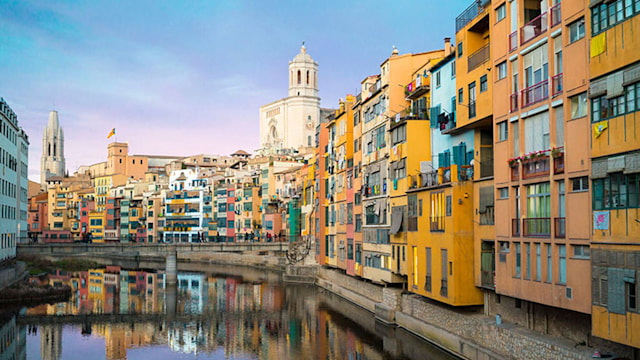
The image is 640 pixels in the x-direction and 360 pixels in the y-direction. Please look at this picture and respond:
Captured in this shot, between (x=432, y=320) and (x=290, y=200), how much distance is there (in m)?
59.0

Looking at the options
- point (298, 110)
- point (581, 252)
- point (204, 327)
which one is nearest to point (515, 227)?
point (581, 252)

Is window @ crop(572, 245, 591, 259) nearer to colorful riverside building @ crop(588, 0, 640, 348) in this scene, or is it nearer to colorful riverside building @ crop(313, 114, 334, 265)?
colorful riverside building @ crop(588, 0, 640, 348)

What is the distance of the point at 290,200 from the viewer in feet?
309

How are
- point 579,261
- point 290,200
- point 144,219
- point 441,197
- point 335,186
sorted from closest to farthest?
1. point 579,261
2. point 441,197
3. point 335,186
4. point 290,200
5. point 144,219

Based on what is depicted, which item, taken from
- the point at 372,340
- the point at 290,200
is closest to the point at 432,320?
the point at 372,340

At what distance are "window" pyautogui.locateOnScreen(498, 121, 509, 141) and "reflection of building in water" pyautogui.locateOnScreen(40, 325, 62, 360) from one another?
26.6 metres

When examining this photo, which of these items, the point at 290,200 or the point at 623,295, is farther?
the point at 290,200

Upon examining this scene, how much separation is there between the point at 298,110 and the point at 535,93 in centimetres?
15479

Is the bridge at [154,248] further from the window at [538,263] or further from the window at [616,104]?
the window at [616,104]

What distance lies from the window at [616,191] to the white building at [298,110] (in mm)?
155692

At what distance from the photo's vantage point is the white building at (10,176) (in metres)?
63.4

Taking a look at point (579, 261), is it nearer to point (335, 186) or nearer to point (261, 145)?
point (335, 186)

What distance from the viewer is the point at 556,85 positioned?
994 inches

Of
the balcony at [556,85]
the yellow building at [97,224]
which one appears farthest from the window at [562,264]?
the yellow building at [97,224]
